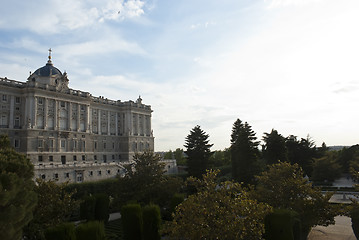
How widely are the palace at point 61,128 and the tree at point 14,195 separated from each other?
32.4 meters

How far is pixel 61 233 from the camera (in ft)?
47.1

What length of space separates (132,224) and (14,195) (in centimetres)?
951

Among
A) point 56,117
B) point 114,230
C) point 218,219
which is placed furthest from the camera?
point 56,117

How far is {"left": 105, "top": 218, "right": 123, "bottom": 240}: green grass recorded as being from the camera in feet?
77.6

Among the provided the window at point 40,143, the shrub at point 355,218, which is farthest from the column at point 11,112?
the shrub at point 355,218

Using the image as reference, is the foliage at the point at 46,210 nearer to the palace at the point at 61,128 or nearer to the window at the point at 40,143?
the palace at the point at 61,128

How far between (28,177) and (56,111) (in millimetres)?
47080

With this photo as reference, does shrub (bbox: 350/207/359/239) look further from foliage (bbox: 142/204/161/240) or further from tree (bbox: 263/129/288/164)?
tree (bbox: 263/129/288/164)

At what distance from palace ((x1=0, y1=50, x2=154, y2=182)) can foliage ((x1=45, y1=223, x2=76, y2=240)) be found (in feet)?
108

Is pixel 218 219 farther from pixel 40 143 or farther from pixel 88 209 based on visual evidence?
pixel 40 143

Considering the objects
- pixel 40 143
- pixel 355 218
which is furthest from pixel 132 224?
pixel 40 143

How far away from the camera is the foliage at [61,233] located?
560 inches

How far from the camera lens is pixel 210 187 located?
1448cm

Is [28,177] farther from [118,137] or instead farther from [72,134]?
[118,137]
